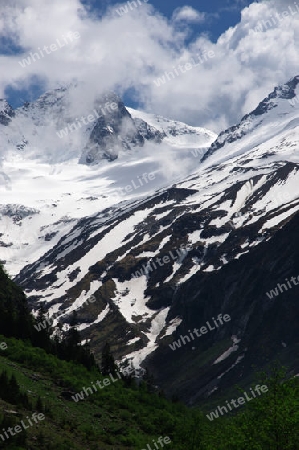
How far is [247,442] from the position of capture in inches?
1698

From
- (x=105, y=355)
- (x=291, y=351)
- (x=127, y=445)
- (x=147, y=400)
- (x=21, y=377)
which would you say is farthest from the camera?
(x=291, y=351)

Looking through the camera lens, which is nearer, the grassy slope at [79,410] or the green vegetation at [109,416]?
the green vegetation at [109,416]

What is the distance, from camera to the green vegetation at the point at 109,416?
43.5m

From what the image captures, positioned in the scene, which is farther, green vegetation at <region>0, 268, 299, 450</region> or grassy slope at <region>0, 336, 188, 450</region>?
grassy slope at <region>0, 336, 188, 450</region>

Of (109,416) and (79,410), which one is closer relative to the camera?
(79,410)

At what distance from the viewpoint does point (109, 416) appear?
61.3 meters

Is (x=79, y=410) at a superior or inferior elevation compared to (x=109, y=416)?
superior

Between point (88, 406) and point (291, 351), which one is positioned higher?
point (88, 406)

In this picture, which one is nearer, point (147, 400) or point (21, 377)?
point (21, 377)

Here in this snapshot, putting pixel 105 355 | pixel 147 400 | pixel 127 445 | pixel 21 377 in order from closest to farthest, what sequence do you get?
pixel 127 445 < pixel 21 377 < pixel 147 400 < pixel 105 355

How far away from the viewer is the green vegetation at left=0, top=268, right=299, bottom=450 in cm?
4350

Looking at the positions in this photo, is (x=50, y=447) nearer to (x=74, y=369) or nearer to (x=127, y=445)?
(x=127, y=445)

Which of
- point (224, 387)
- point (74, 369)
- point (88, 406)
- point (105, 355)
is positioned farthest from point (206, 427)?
point (224, 387)

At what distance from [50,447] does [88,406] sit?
17.6m
